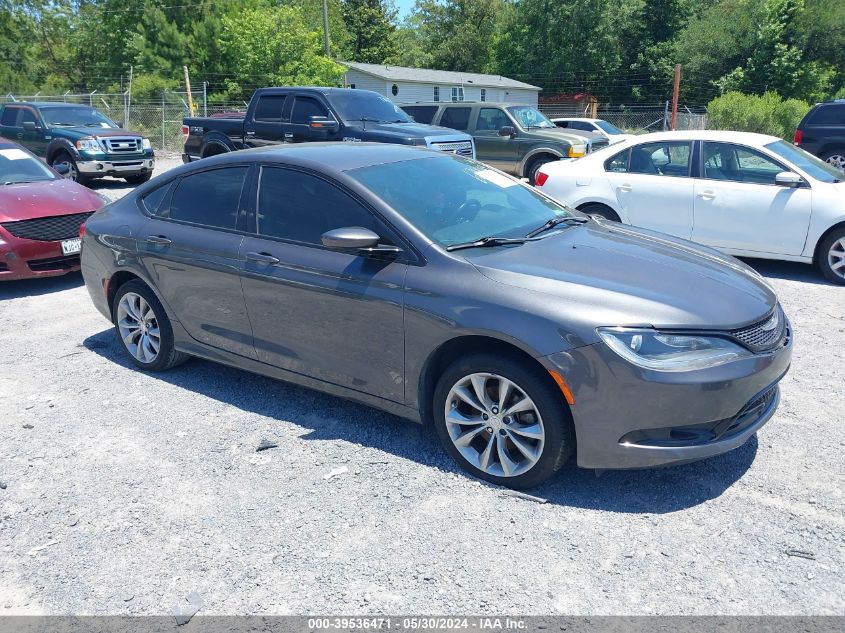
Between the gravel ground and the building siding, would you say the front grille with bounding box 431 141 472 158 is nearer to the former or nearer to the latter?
the gravel ground

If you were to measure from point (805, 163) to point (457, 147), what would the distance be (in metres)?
5.66

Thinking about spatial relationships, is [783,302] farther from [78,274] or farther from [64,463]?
[78,274]

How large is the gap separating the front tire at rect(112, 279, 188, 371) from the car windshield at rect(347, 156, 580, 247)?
1.94m

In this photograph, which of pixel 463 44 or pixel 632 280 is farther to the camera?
pixel 463 44

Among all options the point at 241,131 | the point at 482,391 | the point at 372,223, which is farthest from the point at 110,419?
the point at 241,131

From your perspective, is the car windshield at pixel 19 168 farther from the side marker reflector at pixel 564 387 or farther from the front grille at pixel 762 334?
the front grille at pixel 762 334

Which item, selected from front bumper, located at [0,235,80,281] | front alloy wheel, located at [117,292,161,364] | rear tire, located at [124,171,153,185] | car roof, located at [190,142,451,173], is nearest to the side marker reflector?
car roof, located at [190,142,451,173]

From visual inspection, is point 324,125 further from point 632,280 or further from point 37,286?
point 632,280

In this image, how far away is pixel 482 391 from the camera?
11.4 feet

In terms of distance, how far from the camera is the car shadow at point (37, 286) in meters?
7.72

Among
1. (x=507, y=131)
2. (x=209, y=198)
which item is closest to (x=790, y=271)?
(x=209, y=198)

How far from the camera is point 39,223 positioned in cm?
748

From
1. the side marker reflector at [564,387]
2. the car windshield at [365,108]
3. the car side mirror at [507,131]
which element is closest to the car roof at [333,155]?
the side marker reflector at [564,387]

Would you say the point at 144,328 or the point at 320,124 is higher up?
the point at 320,124
